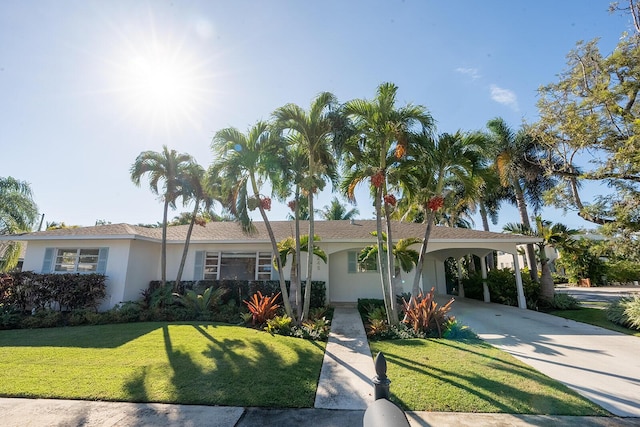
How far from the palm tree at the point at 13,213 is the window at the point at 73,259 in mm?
4515

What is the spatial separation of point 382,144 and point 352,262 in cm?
801

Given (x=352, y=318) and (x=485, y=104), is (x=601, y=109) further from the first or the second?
(x=352, y=318)

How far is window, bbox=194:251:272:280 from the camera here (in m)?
14.6

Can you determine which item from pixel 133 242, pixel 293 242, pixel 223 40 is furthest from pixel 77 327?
pixel 223 40

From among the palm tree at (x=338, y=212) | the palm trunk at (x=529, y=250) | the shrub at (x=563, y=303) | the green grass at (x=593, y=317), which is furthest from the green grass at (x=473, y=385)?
the palm tree at (x=338, y=212)

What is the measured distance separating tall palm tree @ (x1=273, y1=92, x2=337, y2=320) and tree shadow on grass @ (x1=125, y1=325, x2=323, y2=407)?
2480mm

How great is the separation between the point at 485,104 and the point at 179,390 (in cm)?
1222

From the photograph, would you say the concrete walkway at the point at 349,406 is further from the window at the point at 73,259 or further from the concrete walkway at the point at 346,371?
the window at the point at 73,259

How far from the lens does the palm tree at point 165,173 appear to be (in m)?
12.8

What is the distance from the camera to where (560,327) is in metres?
9.61

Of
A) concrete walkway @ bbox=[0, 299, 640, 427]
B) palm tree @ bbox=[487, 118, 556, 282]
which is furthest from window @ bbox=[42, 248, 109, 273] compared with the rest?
palm tree @ bbox=[487, 118, 556, 282]

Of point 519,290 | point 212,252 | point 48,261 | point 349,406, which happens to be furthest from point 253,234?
point 519,290

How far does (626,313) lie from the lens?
31.5 feet

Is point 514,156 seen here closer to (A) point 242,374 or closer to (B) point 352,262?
(B) point 352,262
